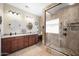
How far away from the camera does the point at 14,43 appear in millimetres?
3223

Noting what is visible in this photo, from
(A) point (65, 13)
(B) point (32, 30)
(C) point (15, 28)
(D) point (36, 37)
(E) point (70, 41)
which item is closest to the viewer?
(E) point (70, 41)

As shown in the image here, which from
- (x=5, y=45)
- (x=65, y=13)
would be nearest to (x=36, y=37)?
(x=5, y=45)

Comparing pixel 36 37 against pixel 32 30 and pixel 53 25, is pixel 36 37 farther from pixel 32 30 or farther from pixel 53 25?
pixel 53 25

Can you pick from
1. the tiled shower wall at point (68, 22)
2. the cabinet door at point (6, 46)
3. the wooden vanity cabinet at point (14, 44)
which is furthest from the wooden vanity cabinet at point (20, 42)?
the tiled shower wall at point (68, 22)

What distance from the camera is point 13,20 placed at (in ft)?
11.4

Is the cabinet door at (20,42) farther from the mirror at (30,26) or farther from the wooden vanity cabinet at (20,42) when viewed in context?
the mirror at (30,26)

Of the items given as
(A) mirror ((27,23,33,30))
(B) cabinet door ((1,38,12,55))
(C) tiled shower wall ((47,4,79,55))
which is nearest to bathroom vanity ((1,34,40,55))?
(B) cabinet door ((1,38,12,55))

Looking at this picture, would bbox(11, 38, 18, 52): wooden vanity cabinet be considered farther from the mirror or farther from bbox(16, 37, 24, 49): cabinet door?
the mirror

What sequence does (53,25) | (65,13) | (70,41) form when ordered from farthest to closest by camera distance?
(53,25)
(65,13)
(70,41)

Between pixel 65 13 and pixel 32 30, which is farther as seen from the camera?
pixel 32 30

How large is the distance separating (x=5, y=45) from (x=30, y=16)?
148 centimetres

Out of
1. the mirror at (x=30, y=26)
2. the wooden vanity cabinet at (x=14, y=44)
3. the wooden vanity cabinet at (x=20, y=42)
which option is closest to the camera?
the wooden vanity cabinet at (x=14, y=44)

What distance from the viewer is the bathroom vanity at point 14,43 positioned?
278 cm

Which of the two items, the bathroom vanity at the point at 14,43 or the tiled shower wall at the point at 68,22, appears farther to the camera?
the bathroom vanity at the point at 14,43
